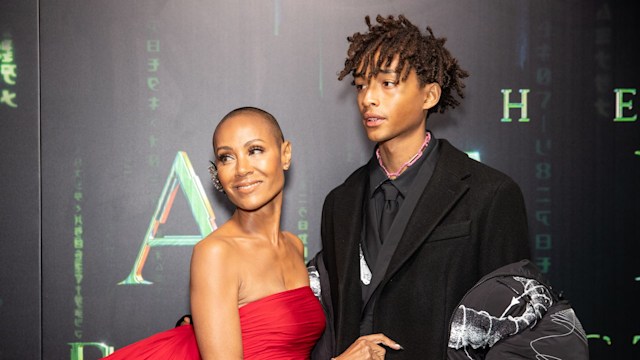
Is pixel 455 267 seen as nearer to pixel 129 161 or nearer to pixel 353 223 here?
A: pixel 353 223

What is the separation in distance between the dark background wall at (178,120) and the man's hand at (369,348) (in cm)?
120

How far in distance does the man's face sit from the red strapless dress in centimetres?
60

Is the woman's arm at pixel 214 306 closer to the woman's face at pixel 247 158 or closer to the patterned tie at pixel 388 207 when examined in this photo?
the woman's face at pixel 247 158

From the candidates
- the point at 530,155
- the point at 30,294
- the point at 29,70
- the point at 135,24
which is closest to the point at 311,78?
the point at 135,24

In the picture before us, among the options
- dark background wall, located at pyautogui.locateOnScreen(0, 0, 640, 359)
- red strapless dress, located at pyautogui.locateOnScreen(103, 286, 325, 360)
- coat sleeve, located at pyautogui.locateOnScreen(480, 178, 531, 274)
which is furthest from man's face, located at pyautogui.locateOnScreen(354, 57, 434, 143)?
dark background wall, located at pyautogui.locateOnScreen(0, 0, 640, 359)

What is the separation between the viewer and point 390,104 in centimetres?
228

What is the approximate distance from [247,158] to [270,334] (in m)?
0.56

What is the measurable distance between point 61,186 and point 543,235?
7.69 feet

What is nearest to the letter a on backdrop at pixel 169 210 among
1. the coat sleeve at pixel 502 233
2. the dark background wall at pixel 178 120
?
the dark background wall at pixel 178 120

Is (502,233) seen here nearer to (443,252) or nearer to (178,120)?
(443,252)

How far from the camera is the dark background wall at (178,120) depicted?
130 inches

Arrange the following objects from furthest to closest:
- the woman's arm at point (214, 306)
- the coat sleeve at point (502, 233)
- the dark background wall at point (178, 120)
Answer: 1. the dark background wall at point (178, 120)
2. the coat sleeve at point (502, 233)
3. the woman's arm at point (214, 306)

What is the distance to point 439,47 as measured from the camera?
2.39 meters

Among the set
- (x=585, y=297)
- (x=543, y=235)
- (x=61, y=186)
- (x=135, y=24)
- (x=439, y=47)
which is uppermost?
(x=135, y=24)
